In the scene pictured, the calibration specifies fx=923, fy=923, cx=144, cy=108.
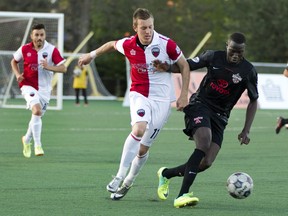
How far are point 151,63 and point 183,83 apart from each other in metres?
0.48

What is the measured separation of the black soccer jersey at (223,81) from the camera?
31.9 feet

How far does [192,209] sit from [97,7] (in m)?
52.8

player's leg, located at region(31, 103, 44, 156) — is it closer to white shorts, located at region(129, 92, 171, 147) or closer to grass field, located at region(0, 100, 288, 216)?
grass field, located at region(0, 100, 288, 216)

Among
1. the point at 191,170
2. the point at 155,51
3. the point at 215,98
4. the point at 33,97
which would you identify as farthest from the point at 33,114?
the point at 191,170

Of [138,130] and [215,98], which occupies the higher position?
[215,98]

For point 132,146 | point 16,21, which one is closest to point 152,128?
point 132,146

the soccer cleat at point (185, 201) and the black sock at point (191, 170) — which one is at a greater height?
the black sock at point (191, 170)

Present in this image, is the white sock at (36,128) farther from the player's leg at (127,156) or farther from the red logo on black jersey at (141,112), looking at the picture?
the red logo on black jersey at (141,112)

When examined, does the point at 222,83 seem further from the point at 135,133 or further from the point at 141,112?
the point at 135,133

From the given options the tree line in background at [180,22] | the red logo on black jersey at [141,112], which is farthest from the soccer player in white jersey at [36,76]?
the tree line in background at [180,22]

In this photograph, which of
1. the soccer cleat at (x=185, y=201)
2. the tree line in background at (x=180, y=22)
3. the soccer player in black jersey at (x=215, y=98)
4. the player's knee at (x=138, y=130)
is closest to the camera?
the soccer cleat at (x=185, y=201)

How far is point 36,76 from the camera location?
15414mm

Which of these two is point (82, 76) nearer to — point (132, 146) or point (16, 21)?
point (16, 21)

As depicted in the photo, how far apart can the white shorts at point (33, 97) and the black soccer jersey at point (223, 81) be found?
5674 mm
